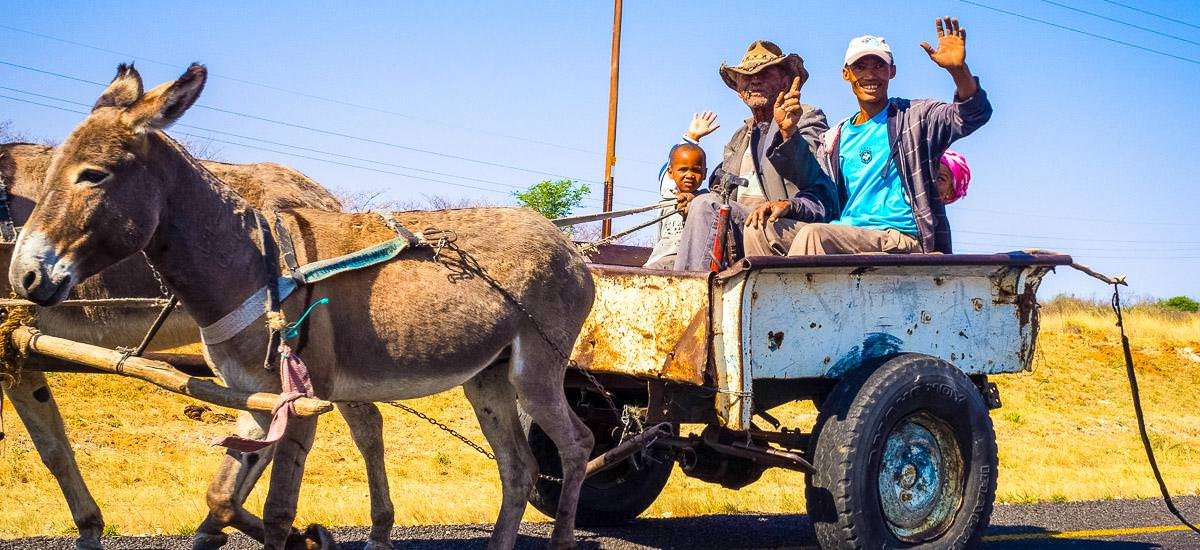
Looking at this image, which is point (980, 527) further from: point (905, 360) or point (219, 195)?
point (219, 195)

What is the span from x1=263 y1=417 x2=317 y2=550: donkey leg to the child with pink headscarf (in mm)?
4081

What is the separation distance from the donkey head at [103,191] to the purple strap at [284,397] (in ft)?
2.17

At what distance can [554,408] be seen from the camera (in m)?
5.23

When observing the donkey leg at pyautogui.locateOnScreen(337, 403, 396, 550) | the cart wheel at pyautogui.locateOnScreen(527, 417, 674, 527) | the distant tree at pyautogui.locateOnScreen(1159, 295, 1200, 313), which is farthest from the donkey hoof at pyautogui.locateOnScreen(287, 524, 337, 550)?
the distant tree at pyautogui.locateOnScreen(1159, 295, 1200, 313)

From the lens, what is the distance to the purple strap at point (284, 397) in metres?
3.79

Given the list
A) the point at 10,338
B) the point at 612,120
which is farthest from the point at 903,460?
the point at 612,120

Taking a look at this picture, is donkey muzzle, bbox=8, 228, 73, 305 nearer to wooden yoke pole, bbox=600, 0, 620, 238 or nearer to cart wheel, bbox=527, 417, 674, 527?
cart wheel, bbox=527, 417, 674, 527

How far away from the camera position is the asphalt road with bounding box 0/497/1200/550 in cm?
593

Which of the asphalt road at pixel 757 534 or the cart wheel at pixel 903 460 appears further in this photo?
the asphalt road at pixel 757 534

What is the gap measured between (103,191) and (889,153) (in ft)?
13.3

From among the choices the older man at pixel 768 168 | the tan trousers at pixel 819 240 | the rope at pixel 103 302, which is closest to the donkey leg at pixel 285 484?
the rope at pixel 103 302

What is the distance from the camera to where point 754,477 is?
5.89 m

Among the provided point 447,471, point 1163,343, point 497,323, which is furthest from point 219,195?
point 1163,343

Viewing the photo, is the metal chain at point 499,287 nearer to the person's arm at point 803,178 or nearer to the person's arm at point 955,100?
the person's arm at point 803,178
